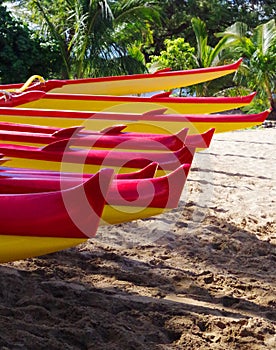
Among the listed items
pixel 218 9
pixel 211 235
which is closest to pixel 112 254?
pixel 211 235

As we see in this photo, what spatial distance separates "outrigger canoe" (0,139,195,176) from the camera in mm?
2242

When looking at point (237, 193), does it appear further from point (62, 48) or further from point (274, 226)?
point (62, 48)

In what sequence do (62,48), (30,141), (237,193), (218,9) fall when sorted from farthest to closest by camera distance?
(218,9)
(62,48)
(237,193)
(30,141)

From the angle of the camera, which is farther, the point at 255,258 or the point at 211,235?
the point at 211,235

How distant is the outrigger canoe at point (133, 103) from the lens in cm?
344

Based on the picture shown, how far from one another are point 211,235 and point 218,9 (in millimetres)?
16076

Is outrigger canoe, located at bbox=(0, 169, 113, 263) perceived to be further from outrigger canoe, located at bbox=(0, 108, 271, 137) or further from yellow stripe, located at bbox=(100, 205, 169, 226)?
outrigger canoe, located at bbox=(0, 108, 271, 137)

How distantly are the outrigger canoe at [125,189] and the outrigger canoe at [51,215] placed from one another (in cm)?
17

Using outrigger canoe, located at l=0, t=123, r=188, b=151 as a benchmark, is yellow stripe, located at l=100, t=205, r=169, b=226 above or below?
below

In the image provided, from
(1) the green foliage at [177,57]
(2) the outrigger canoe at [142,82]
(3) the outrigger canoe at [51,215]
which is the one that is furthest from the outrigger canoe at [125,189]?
(1) the green foliage at [177,57]

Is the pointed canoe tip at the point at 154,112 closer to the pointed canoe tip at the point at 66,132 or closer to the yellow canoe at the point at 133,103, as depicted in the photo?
the yellow canoe at the point at 133,103

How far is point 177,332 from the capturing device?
225 centimetres

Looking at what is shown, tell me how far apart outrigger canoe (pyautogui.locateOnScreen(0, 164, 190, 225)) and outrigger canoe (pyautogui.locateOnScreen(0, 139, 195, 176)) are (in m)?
0.23

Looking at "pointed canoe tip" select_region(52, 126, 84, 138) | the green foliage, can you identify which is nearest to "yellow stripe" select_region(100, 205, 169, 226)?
"pointed canoe tip" select_region(52, 126, 84, 138)
